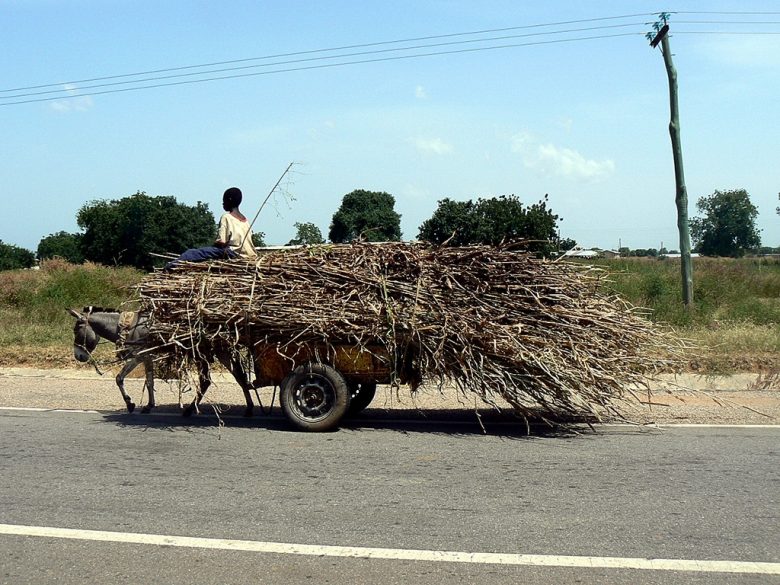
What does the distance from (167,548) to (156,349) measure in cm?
394

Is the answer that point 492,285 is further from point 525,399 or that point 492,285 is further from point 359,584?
point 359,584

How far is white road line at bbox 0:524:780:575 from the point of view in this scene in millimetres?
4840

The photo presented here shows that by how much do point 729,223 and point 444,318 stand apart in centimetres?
7224

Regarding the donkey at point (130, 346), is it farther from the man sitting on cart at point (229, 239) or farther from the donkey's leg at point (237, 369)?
the man sitting on cart at point (229, 239)

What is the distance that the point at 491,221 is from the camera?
79.9 feet

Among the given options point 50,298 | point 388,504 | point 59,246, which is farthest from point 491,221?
point 59,246

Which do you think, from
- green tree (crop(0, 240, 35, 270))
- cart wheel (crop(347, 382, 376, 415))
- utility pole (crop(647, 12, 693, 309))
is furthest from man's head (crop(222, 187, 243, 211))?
green tree (crop(0, 240, 35, 270))

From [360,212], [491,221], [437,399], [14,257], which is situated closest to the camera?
[437,399]

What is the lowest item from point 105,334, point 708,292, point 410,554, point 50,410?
point 410,554

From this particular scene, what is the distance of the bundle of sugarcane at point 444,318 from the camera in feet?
26.4

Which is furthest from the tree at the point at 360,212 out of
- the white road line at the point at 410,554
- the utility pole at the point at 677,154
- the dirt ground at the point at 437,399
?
the white road line at the point at 410,554

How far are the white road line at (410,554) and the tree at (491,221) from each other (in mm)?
11934

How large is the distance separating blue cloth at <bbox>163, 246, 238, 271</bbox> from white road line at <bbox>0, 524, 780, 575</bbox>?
396cm

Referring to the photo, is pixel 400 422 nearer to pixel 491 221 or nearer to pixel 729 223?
pixel 491 221
